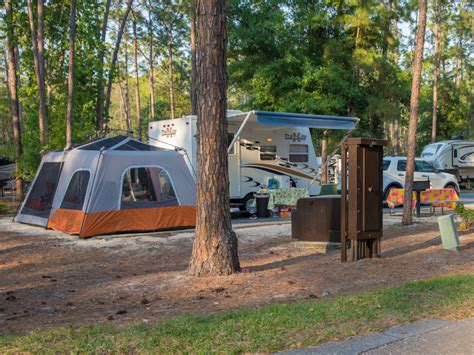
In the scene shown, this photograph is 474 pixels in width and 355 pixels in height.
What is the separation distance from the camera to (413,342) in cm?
447

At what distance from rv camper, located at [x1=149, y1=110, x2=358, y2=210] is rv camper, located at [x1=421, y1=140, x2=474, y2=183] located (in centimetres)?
1434

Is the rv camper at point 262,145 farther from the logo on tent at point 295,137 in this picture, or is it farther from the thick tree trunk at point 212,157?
the thick tree trunk at point 212,157

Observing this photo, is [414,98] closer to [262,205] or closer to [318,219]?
[318,219]

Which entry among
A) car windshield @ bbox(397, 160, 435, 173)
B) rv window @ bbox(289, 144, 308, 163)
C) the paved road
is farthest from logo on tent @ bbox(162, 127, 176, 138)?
the paved road

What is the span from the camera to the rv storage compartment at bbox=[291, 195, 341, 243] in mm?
9133

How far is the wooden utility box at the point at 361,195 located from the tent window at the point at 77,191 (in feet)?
20.4

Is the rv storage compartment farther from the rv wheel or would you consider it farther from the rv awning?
the rv wheel

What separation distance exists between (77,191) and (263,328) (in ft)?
28.1

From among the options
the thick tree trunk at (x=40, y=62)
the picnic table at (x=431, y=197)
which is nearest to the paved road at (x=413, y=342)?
the picnic table at (x=431, y=197)

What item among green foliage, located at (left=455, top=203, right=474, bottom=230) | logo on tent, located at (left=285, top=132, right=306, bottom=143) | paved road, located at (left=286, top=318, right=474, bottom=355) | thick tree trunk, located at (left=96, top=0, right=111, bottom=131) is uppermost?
thick tree trunk, located at (left=96, top=0, right=111, bottom=131)

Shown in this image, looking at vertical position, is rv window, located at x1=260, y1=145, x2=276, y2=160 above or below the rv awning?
below

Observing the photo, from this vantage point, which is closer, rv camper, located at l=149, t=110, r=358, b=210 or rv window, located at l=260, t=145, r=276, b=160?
rv camper, located at l=149, t=110, r=358, b=210

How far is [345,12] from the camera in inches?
915

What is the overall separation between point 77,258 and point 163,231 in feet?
10.6
